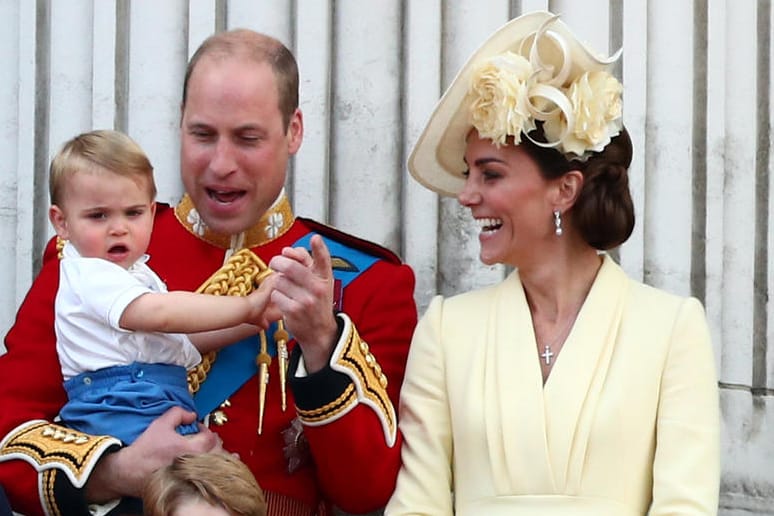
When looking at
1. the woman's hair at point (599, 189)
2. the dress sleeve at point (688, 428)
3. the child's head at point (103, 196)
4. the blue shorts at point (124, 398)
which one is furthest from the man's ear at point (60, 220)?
the dress sleeve at point (688, 428)

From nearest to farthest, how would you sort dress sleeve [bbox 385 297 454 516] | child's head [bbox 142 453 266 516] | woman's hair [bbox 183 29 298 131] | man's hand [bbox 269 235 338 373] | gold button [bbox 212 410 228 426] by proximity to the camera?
child's head [bbox 142 453 266 516] → man's hand [bbox 269 235 338 373] → dress sleeve [bbox 385 297 454 516] → gold button [bbox 212 410 228 426] → woman's hair [bbox 183 29 298 131]

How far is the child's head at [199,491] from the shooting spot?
329 cm

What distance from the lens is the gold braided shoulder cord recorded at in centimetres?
383

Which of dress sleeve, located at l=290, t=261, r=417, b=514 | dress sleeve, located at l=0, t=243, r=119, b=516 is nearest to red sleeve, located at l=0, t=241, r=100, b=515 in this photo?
dress sleeve, located at l=0, t=243, r=119, b=516

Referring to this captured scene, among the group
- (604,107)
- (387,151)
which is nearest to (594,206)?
(604,107)

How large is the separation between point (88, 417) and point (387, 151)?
4.22 ft

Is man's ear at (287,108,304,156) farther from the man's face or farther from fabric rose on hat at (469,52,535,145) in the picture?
fabric rose on hat at (469,52,535,145)

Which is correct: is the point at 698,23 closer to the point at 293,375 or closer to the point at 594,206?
the point at 594,206

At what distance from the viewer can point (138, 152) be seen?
11.9ft

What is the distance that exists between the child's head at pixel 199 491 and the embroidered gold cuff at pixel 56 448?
220 mm

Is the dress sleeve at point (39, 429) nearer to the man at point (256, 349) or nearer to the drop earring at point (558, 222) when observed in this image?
the man at point (256, 349)

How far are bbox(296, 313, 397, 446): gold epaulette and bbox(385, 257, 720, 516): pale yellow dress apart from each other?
123 mm

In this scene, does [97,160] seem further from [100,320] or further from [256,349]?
[256,349]

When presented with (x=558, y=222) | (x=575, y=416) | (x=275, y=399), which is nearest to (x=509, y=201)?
(x=558, y=222)
